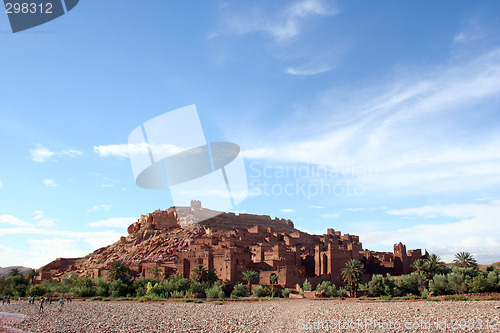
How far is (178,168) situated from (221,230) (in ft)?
132

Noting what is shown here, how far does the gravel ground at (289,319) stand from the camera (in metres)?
21.7

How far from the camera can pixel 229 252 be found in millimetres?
48594

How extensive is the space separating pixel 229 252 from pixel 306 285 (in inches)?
406

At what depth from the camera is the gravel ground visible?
2173cm

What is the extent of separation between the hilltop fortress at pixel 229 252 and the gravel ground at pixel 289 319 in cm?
1497

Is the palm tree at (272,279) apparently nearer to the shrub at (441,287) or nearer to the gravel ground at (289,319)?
the gravel ground at (289,319)

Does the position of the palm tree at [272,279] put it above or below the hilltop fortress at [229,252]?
below

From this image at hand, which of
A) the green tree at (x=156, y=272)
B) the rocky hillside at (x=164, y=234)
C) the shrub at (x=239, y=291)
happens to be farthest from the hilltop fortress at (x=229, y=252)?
the shrub at (x=239, y=291)

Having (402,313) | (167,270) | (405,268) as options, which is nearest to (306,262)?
(405,268)

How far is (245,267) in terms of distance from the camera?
4897 centimetres

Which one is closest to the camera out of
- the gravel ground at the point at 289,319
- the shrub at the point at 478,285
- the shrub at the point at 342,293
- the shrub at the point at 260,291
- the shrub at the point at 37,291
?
the gravel ground at the point at 289,319

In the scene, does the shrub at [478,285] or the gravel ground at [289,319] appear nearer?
the gravel ground at [289,319]

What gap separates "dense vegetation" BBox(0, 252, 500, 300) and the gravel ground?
7.08 m

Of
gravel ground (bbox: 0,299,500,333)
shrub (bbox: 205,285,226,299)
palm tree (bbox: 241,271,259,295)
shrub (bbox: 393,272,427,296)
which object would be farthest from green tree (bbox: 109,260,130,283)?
shrub (bbox: 393,272,427,296)
